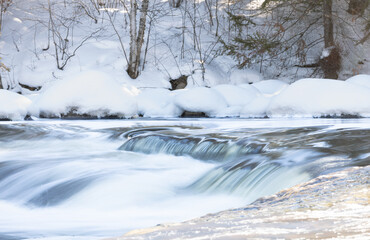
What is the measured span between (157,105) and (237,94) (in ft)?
4.69

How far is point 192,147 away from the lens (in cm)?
471

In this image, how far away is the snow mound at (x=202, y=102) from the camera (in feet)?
28.9

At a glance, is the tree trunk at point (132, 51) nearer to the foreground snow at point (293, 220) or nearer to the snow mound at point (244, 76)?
the snow mound at point (244, 76)

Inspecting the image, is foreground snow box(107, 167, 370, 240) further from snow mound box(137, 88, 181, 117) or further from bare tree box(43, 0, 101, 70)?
bare tree box(43, 0, 101, 70)

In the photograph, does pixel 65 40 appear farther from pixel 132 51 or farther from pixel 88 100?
pixel 88 100

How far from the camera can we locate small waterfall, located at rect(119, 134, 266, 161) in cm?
426

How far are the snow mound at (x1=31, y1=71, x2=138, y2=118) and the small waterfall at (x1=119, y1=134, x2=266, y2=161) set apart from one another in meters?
3.06

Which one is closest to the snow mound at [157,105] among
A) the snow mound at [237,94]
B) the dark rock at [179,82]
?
the snow mound at [237,94]

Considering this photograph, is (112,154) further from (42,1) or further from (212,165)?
(42,1)

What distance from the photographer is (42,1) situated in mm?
15703

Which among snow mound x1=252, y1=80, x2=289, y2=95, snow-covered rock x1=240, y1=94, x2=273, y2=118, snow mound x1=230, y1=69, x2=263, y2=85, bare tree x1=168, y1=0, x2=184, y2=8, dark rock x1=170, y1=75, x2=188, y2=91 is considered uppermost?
bare tree x1=168, y1=0, x2=184, y2=8

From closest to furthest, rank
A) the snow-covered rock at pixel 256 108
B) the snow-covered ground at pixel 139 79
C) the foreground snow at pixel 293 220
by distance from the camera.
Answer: the foreground snow at pixel 293 220 < the snow-covered ground at pixel 139 79 < the snow-covered rock at pixel 256 108

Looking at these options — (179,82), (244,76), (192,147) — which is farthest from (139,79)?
(192,147)

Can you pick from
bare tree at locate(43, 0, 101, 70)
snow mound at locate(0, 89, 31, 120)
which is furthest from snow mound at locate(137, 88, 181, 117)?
bare tree at locate(43, 0, 101, 70)
